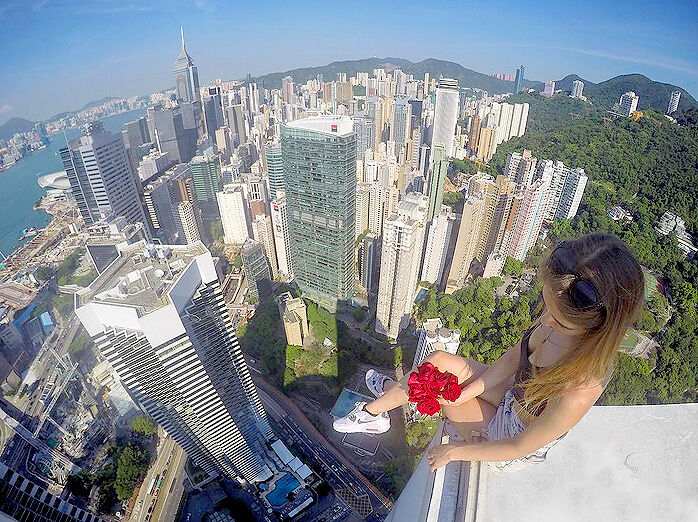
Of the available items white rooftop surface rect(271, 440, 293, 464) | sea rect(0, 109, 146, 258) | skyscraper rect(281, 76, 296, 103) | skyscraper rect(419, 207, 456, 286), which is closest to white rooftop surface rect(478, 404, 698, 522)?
white rooftop surface rect(271, 440, 293, 464)

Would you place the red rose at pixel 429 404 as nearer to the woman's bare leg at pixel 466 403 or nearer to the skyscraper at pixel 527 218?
the woman's bare leg at pixel 466 403

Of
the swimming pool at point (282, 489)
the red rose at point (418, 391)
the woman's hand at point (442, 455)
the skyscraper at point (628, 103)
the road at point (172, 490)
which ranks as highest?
the red rose at point (418, 391)

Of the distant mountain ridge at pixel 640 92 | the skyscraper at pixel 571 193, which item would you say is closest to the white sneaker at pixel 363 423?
the skyscraper at pixel 571 193

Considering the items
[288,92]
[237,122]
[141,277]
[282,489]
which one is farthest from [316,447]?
[288,92]

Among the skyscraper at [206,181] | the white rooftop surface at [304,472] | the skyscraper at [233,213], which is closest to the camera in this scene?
the white rooftop surface at [304,472]

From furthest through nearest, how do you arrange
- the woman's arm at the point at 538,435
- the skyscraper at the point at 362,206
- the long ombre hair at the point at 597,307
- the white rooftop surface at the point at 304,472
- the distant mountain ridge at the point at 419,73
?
the distant mountain ridge at the point at 419,73, the skyscraper at the point at 362,206, the white rooftop surface at the point at 304,472, the woman's arm at the point at 538,435, the long ombre hair at the point at 597,307

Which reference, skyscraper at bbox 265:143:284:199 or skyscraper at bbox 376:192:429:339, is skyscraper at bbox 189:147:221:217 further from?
skyscraper at bbox 376:192:429:339
